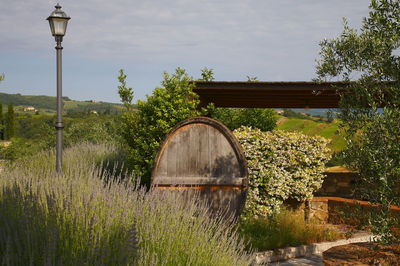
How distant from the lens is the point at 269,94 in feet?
43.3

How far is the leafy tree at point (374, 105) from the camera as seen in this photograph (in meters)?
5.80

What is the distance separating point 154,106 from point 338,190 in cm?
761

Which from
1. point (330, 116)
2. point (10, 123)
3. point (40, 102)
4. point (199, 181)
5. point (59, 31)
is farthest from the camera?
point (40, 102)

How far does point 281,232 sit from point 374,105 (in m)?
4.58

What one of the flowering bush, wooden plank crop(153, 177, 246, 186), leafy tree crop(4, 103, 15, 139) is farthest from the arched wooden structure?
leafy tree crop(4, 103, 15, 139)

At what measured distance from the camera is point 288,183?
11.7 metres

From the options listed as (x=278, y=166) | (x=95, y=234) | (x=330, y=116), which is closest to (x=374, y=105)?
(x=330, y=116)

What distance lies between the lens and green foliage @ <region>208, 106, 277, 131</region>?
694 inches

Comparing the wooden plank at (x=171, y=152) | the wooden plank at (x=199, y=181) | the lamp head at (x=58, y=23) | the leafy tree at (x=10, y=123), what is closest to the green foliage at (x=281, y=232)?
the wooden plank at (x=199, y=181)

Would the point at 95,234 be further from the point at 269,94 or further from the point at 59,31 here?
the point at 269,94

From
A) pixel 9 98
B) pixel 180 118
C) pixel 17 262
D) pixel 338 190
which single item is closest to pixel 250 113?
pixel 338 190

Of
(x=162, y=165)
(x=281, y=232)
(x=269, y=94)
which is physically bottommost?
(x=281, y=232)

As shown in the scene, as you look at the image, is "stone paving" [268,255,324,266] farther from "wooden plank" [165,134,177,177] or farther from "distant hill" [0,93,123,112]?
"distant hill" [0,93,123,112]

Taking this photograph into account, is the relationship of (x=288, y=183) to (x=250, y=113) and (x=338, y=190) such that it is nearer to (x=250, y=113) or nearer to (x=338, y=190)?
(x=338, y=190)
